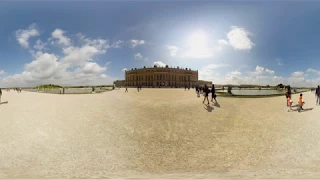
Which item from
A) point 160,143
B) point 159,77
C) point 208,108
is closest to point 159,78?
point 159,77

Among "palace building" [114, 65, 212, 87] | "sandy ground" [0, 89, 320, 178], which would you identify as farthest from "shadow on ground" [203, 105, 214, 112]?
"palace building" [114, 65, 212, 87]

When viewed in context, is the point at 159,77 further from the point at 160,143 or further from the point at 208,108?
the point at 160,143

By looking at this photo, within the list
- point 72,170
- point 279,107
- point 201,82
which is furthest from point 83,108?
point 201,82

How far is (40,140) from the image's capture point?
14.5 metres

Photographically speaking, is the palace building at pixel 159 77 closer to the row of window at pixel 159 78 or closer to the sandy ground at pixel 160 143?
the row of window at pixel 159 78

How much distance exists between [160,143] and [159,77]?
95.3m

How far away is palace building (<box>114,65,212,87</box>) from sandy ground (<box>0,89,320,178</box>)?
8711 cm

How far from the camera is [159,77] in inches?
4313

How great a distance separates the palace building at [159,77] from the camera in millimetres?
109500

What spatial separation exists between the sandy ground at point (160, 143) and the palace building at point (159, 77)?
87112 millimetres

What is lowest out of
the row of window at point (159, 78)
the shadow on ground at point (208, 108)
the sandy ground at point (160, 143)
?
the sandy ground at point (160, 143)

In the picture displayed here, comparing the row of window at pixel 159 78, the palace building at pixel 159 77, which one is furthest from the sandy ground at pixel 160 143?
the row of window at pixel 159 78

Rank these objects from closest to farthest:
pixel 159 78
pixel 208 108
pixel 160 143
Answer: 1. pixel 160 143
2. pixel 208 108
3. pixel 159 78

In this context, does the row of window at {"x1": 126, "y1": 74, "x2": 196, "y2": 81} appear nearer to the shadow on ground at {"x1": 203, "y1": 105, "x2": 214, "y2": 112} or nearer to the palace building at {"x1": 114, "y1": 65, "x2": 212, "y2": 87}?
the palace building at {"x1": 114, "y1": 65, "x2": 212, "y2": 87}
